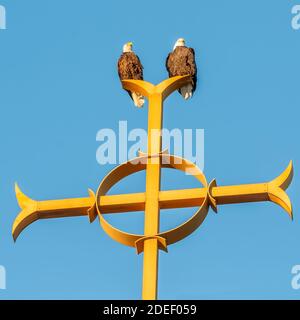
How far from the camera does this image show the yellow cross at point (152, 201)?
39.1 feet

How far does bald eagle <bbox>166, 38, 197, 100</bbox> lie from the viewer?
44.1ft

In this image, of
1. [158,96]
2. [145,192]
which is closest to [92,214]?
[145,192]

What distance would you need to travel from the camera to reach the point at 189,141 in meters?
12.8

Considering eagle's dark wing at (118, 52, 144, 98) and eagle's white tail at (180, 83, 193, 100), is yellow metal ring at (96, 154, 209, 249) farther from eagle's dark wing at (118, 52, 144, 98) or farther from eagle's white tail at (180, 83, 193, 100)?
eagle's dark wing at (118, 52, 144, 98)

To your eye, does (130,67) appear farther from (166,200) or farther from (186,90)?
(166,200)

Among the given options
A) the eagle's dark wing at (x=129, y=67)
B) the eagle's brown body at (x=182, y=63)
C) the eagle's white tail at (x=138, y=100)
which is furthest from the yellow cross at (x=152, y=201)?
the eagle's dark wing at (x=129, y=67)

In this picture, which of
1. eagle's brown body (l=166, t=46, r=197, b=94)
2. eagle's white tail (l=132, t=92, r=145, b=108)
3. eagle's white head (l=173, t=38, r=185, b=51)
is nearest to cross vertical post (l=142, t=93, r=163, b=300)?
eagle's white tail (l=132, t=92, r=145, b=108)

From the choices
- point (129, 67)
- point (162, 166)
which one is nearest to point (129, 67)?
point (129, 67)

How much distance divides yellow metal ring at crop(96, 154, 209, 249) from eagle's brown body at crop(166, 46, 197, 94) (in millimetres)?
1109
